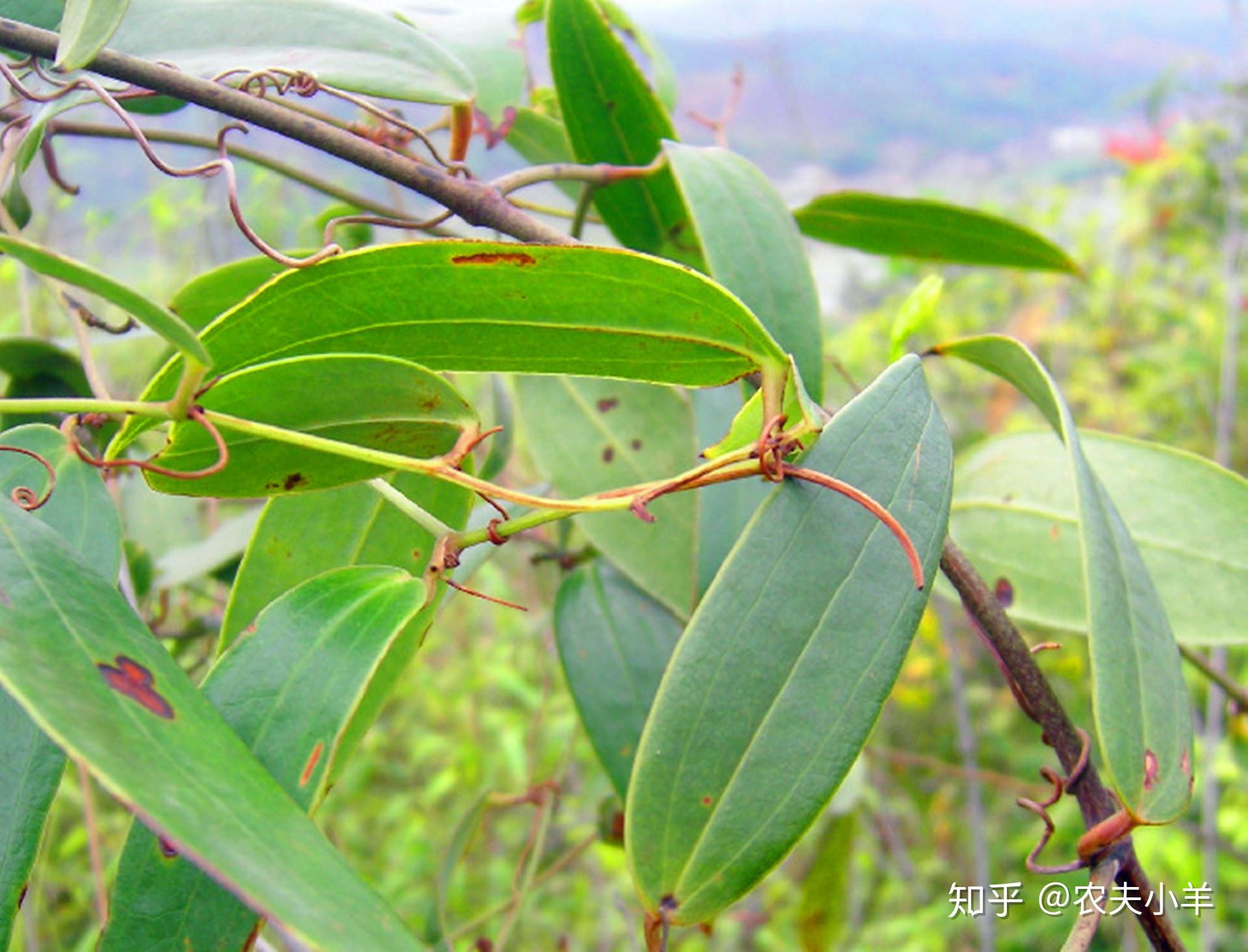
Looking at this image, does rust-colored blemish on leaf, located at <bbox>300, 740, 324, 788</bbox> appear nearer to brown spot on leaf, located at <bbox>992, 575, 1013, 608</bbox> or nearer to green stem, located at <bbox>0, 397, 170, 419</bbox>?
green stem, located at <bbox>0, 397, 170, 419</bbox>

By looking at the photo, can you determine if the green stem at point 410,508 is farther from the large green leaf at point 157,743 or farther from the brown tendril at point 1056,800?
the brown tendril at point 1056,800

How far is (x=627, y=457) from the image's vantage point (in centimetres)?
45

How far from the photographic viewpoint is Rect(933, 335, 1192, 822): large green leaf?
27 centimetres

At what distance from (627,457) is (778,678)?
202 millimetres

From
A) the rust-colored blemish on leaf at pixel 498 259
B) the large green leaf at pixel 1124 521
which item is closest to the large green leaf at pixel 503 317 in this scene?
the rust-colored blemish on leaf at pixel 498 259

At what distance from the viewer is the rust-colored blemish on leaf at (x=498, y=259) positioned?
261mm

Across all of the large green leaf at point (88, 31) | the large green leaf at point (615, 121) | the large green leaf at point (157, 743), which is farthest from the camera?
the large green leaf at point (615, 121)

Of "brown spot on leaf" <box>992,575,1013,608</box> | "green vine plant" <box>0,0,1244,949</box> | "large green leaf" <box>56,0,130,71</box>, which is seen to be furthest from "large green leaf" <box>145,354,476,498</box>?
"brown spot on leaf" <box>992,575,1013,608</box>

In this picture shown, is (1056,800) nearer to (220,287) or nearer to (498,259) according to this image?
(498,259)

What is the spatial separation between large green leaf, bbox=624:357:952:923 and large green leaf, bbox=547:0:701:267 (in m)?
0.21

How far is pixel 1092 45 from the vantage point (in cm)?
314

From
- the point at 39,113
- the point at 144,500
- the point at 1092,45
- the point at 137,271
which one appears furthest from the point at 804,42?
the point at 39,113

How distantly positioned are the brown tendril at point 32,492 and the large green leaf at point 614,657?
0.21 m

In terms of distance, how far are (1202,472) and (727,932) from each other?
993 millimetres
